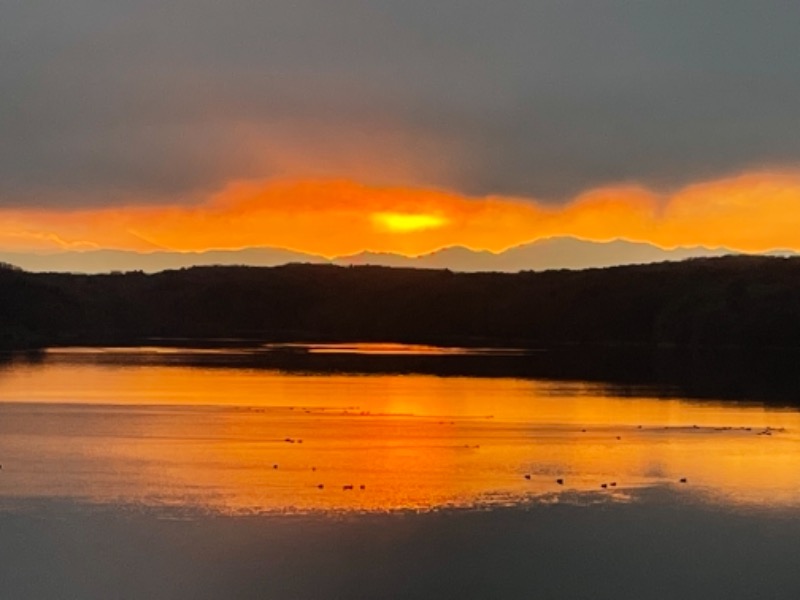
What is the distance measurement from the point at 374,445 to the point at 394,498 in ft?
24.4

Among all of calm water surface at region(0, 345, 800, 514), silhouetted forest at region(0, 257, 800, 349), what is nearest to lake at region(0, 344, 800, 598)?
calm water surface at region(0, 345, 800, 514)

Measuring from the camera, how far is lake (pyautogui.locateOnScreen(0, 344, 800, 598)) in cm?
1531

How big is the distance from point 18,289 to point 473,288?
52.7m

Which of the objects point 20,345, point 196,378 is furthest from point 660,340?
point 196,378

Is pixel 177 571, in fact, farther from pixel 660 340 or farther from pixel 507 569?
pixel 660 340

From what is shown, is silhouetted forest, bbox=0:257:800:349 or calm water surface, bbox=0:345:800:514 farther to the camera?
silhouetted forest, bbox=0:257:800:349

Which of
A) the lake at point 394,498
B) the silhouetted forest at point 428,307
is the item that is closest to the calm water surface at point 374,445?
the lake at point 394,498

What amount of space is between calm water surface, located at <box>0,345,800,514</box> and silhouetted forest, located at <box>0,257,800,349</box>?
1918 inches

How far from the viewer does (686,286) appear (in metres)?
103

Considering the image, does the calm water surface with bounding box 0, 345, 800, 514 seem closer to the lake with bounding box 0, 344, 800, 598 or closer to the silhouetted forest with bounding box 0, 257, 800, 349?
the lake with bounding box 0, 344, 800, 598

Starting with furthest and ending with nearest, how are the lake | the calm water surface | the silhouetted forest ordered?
the silhouetted forest
the calm water surface
the lake

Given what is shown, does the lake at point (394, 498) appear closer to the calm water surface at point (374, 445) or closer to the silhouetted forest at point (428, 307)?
the calm water surface at point (374, 445)

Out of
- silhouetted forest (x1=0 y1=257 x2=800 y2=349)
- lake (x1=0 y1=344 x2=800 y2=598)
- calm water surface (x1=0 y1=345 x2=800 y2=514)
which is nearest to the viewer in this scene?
lake (x1=0 y1=344 x2=800 y2=598)

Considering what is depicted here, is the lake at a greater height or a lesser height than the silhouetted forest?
lesser
